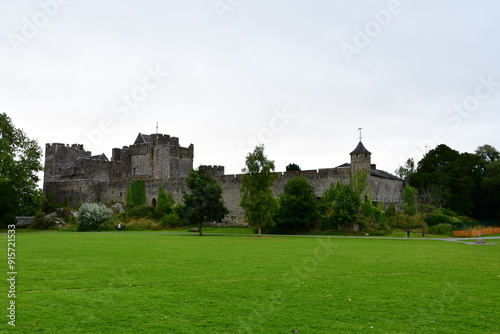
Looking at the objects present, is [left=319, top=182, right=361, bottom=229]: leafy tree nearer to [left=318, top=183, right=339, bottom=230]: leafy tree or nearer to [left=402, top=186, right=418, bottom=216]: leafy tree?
[left=318, top=183, right=339, bottom=230]: leafy tree

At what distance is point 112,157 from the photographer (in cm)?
6812

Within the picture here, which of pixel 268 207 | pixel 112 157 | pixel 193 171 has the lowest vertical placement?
pixel 268 207

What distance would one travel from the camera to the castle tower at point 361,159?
42.7m

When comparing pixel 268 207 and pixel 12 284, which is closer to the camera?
pixel 12 284

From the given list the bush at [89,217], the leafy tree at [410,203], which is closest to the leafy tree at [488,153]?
the leafy tree at [410,203]

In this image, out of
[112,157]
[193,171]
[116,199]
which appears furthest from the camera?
[112,157]

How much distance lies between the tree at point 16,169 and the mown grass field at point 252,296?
2841 centimetres

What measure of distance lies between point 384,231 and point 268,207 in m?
9.56

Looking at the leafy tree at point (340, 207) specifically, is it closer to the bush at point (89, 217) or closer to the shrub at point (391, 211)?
the shrub at point (391, 211)

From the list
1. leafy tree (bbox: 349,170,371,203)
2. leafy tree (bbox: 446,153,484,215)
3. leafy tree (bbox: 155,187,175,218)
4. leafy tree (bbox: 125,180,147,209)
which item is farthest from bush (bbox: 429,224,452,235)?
leafy tree (bbox: 125,180,147,209)

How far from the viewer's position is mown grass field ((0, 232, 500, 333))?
831 centimetres

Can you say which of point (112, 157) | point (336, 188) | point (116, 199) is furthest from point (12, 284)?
point (112, 157)

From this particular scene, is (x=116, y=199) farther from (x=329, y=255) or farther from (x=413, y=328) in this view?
(x=413, y=328)

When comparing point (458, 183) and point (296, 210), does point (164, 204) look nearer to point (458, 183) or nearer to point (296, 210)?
point (296, 210)
